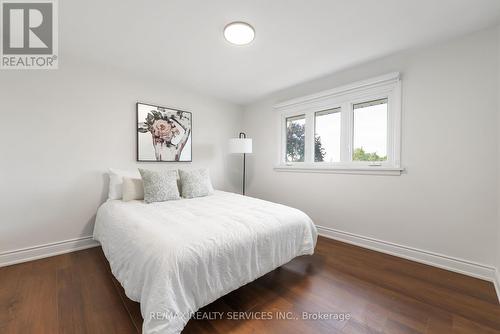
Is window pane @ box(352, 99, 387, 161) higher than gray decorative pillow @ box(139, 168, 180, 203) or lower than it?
higher

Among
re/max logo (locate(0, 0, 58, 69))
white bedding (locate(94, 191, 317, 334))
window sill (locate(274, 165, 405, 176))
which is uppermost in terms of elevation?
re/max logo (locate(0, 0, 58, 69))

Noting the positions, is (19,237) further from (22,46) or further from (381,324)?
(381,324)

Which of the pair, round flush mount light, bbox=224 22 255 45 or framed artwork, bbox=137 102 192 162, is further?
framed artwork, bbox=137 102 192 162

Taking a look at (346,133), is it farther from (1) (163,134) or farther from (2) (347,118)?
(1) (163,134)

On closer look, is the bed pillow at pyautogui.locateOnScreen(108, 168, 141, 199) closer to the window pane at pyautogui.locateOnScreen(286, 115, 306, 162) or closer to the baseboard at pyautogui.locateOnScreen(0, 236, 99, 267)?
the baseboard at pyautogui.locateOnScreen(0, 236, 99, 267)

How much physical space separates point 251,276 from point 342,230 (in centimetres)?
177

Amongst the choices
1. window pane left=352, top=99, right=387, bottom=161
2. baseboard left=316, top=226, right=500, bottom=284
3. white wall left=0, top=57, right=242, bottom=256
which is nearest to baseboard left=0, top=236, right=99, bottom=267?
white wall left=0, top=57, right=242, bottom=256

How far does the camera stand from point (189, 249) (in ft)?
3.99

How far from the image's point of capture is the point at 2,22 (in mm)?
1758

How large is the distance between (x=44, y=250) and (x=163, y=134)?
192 centimetres

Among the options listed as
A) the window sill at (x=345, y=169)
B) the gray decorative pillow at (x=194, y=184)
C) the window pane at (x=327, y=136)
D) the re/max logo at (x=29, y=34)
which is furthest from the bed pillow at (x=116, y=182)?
the window pane at (x=327, y=136)

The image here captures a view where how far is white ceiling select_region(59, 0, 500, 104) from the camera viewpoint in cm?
159

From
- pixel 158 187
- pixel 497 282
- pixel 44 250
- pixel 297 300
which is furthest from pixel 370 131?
pixel 44 250

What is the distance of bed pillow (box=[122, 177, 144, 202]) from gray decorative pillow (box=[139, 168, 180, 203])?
13 cm
